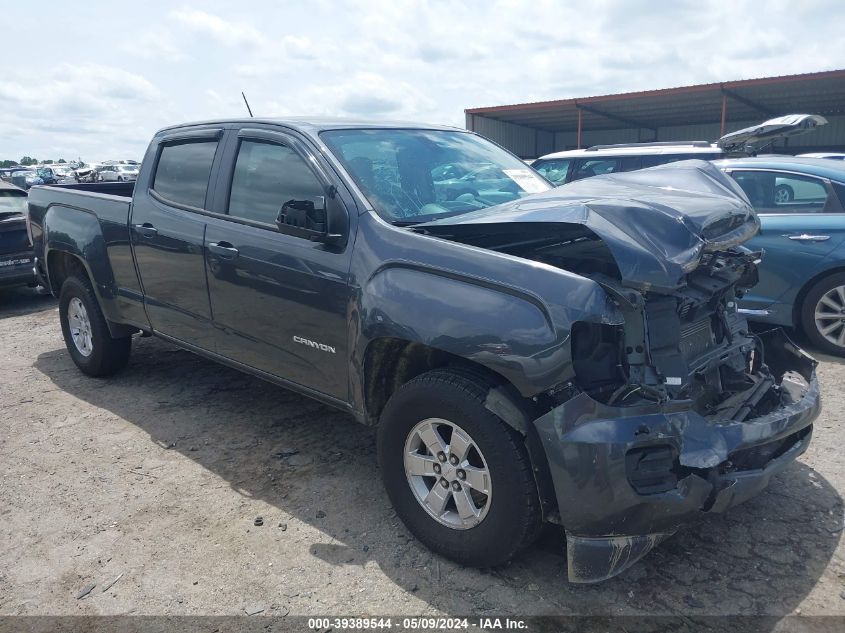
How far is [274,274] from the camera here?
367 cm

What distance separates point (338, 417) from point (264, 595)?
189 cm

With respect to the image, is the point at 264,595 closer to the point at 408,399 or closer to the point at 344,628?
the point at 344,628

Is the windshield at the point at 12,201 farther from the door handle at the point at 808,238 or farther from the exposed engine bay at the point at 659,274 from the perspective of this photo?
the door handle at the point at 808,238

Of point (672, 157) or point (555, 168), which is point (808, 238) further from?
point (555, 168)

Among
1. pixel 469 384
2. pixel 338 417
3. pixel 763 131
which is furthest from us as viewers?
pixel 763 131

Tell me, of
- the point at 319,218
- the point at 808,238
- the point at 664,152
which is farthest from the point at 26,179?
the point at 808,238

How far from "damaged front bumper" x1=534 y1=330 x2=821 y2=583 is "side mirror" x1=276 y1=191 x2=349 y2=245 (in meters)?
1.40

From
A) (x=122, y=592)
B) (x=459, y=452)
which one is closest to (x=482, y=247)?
(x=459, y=452)

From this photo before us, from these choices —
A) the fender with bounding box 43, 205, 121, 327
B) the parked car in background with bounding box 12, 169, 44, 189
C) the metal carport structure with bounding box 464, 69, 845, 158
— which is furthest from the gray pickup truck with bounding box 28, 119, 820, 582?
the parked car in background with bounding box 12, 169, 44, 189

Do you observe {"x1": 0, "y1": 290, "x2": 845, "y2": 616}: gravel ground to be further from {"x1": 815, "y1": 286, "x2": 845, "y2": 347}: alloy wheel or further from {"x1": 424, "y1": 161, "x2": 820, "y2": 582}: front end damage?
{"x1": 815, "y1": 286, "x2": 845, "y2": 347}: alloy wheel

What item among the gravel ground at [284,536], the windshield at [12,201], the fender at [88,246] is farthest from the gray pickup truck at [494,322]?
the windshield at [12,201]

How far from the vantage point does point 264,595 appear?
9.40 ft

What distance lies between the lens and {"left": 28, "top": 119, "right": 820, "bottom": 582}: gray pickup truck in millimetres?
2588

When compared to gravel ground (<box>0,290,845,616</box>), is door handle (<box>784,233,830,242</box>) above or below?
above
